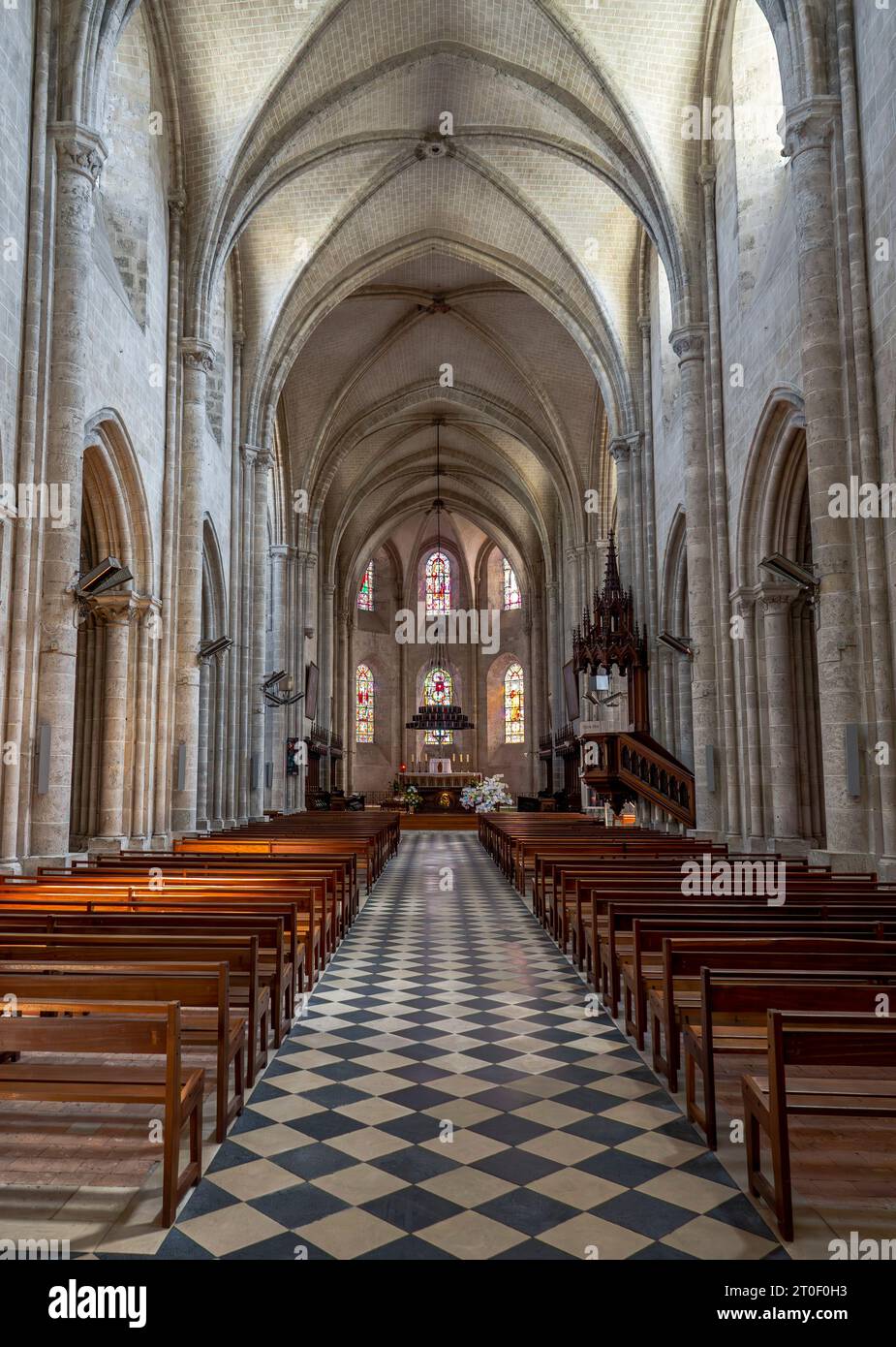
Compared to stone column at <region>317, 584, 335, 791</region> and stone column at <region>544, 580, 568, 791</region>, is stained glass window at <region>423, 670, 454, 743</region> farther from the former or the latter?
stone column at <region>317, 584, 335, 791</region>

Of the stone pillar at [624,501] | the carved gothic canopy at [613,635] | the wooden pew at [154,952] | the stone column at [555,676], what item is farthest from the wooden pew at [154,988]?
the stone column at [555,676]

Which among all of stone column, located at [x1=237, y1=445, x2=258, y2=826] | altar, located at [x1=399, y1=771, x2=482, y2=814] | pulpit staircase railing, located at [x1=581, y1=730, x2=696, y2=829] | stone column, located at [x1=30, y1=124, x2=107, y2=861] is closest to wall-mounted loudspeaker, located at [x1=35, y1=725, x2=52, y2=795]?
stone column, located at [x1=30, y1=124, x2=107, y2=861]

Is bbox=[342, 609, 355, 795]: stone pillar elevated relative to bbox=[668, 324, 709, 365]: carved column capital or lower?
lower

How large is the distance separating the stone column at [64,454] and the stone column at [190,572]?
526 centimetres

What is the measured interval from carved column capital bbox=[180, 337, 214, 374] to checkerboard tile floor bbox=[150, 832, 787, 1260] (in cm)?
1262

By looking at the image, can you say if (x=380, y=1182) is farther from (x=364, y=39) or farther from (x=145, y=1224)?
(x=364, y=39)

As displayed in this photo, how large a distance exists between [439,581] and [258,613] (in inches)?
1052

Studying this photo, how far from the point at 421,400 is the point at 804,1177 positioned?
31712mm

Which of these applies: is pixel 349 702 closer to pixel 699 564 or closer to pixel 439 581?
pixel 439 581

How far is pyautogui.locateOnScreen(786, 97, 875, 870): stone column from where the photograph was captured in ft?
32.6

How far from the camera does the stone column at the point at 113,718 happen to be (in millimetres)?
13781

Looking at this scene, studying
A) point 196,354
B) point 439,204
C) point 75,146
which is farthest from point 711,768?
point 439,204

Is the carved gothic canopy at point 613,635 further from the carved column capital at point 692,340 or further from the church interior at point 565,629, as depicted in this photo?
the carved column capital at point 692,340

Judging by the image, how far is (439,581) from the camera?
160ft
